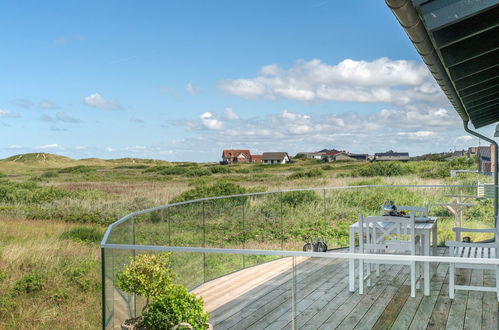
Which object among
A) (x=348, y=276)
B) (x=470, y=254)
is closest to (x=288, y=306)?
(x=348, y=276)

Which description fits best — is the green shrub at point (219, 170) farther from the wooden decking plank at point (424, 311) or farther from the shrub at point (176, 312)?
the wooden decking plank at point (424, 311)

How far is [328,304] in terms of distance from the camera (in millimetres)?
3910

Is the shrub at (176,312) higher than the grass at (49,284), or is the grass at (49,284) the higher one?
the shrub at (176,312)

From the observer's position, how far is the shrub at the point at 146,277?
415 cm

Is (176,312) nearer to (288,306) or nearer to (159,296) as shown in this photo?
(159,296)

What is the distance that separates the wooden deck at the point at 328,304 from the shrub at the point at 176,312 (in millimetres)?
103

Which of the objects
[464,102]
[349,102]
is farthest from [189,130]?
[464,102]

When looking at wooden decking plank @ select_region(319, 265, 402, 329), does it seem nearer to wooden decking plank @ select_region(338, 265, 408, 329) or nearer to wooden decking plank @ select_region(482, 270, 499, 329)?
→ wooden decking plank @ select_region(338, 265, 408, 329)

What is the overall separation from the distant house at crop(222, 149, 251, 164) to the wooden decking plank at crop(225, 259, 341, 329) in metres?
67.7

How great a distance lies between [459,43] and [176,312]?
11.2 ft

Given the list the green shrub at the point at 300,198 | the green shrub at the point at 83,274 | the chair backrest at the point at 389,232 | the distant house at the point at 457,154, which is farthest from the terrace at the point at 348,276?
the distant house at the point at 457,154

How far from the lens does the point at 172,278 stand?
4320 mm

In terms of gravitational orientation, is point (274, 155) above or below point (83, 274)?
above

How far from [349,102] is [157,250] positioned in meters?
34.3
